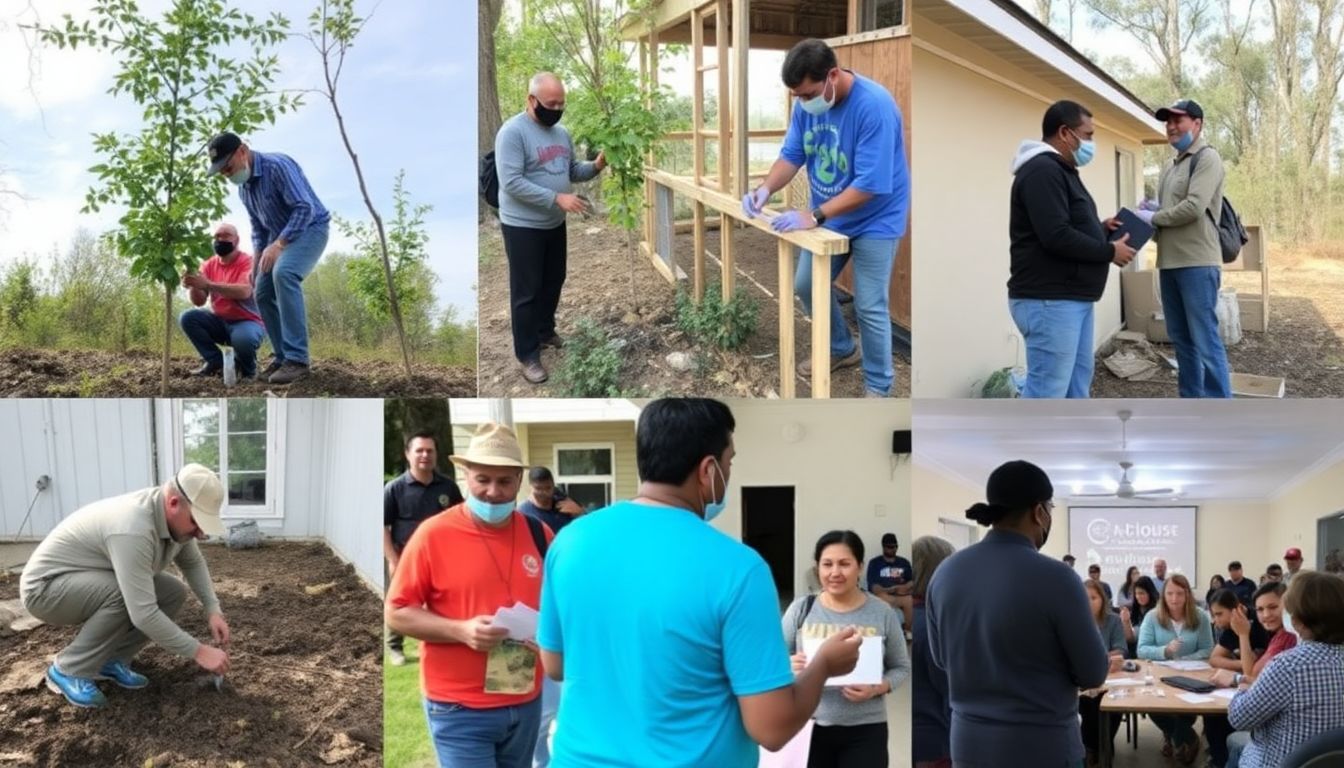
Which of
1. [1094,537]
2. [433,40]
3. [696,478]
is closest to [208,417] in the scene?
[433,40]

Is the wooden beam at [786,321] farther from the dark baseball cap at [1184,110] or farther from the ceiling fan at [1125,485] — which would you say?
the dark baseball cap at [1184,110]

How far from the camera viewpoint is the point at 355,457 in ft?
14.9

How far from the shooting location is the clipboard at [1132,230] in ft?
14.2

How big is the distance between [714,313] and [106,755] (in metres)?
2.70

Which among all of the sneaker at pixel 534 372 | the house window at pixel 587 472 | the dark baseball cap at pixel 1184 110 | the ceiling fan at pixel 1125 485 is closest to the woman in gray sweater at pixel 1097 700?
the ceiling fan at pixel 1125 485

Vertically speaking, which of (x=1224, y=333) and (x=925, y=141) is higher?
(x=925, y=141)

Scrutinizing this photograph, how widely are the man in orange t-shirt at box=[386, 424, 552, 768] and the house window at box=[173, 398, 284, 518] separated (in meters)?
1.01

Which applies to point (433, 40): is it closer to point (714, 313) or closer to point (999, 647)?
point (714, 313)

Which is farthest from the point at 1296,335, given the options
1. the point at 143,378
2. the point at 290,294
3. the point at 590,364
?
the point at 143,378

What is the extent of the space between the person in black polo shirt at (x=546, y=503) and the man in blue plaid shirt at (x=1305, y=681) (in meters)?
2.24

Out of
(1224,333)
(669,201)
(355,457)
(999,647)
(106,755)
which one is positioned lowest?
(106,755)

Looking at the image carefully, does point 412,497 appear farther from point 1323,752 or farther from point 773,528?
point 1323,752

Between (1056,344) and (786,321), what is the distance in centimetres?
96

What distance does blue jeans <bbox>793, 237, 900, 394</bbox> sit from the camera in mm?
4203
